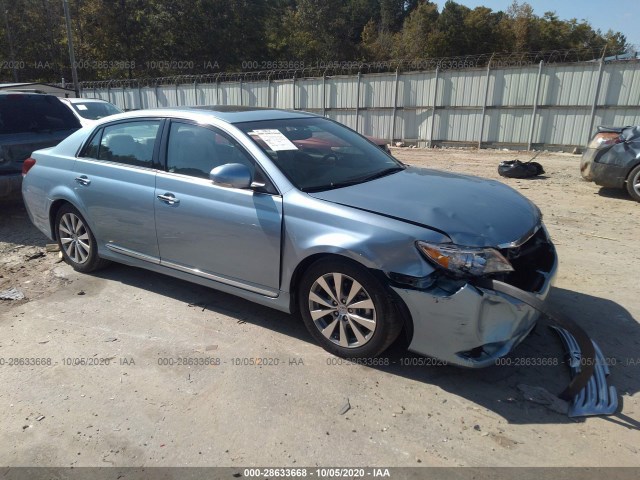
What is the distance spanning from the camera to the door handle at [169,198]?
3.91 metres

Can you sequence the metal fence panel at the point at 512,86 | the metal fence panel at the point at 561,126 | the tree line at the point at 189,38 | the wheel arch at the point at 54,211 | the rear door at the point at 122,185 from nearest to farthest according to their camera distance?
the rear door at the point at 122,185
the wheel arch at the point at 54,211
the metal fence panel at the point at 561,126
the metal fence panel at the point at 512,86
the tree line at the point at 189,38

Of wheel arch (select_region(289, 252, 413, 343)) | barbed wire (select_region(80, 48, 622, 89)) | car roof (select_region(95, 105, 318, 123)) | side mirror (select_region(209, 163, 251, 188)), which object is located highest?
barbed wire (select_region(80, 48, 622, 89))

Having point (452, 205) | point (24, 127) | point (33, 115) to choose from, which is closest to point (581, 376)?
point (452, 205)

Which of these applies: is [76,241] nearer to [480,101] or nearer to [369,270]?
[369,270]

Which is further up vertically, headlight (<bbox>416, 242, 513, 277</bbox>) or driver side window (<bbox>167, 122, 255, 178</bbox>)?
driver side window (<bbox>167, 122, 255, 178</bbox>)

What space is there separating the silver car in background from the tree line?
111 feet

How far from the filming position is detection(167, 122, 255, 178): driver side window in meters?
3.71

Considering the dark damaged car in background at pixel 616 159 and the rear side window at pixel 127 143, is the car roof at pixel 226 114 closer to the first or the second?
the rear side window at pixel 127 143

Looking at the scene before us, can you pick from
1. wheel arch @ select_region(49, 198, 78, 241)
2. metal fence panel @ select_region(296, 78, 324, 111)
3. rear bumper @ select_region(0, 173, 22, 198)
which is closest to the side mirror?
wheel arch @ select_region(49, 198, 78, 241)

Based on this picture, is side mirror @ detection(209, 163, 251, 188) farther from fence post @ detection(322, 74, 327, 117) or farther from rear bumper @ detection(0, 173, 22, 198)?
fence post @ detection(322, 74, 327, 117)

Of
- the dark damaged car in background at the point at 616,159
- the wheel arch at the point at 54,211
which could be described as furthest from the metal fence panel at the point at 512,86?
the wheel arch at the point at 54,211

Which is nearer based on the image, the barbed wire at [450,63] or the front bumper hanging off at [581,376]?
the front bumper hanging off at [581,376]

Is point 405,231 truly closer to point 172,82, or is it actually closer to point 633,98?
point 633,98

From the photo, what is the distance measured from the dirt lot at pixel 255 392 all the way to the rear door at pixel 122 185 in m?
0.56
